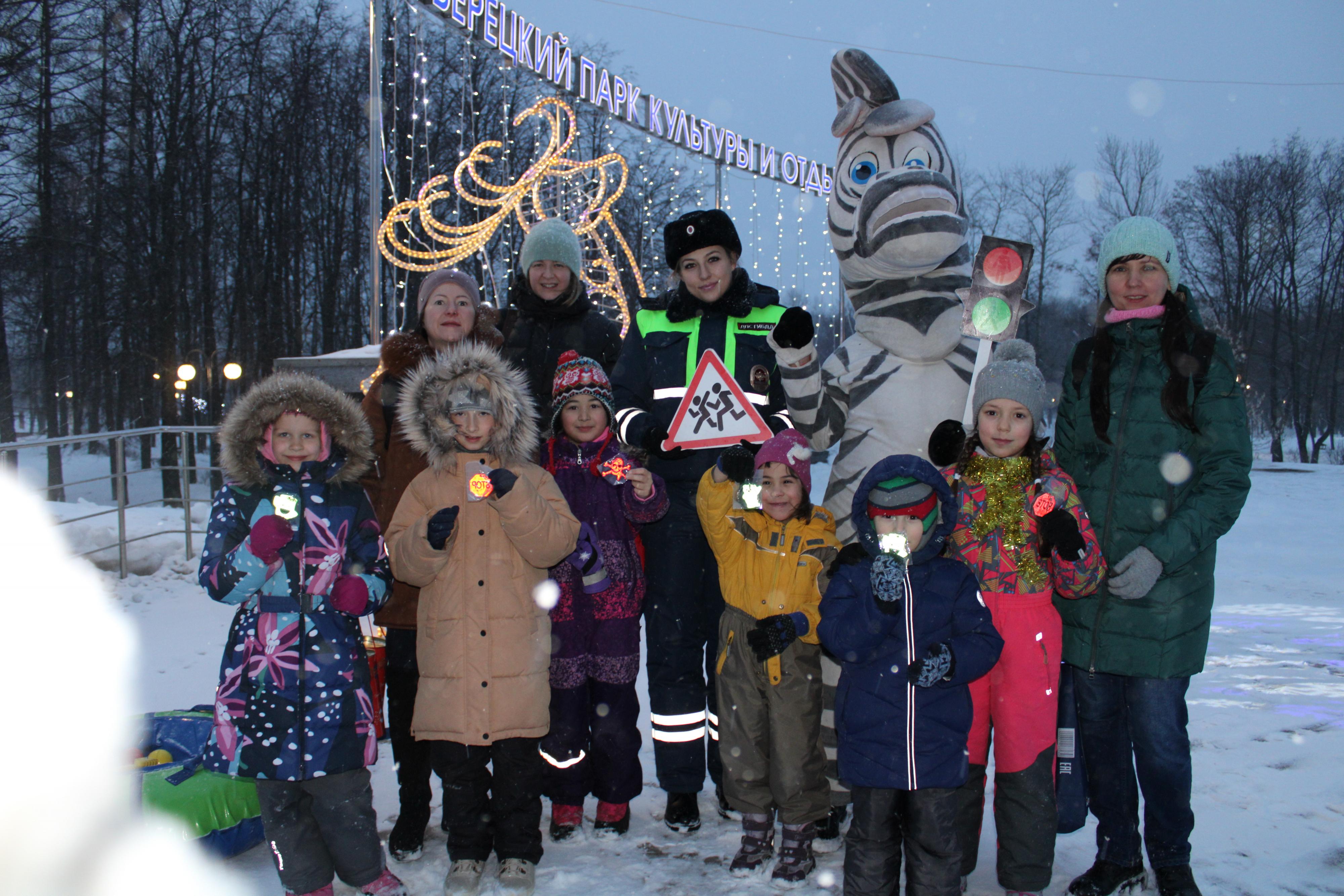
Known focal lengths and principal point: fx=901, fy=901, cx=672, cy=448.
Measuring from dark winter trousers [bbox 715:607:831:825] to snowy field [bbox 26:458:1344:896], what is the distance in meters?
0.24

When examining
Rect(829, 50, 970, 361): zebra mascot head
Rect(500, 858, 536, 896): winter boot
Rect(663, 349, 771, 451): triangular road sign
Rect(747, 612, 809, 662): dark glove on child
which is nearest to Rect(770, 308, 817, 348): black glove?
Rect(663, 349, 771, 451): triangular road sign

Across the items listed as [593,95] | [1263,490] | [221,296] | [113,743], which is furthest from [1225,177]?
[113,743]

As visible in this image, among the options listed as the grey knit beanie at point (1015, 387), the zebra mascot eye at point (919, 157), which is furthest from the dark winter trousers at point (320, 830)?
the zebra mascot eye at point (919, 157)

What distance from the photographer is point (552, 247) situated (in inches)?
152

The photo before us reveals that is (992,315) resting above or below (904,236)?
below

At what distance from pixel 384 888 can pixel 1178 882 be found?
2.45m

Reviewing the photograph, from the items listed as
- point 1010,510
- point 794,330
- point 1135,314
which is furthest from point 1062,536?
point 794,330

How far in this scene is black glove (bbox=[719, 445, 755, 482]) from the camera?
9.76ft

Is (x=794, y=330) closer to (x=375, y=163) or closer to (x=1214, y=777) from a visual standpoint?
(x=1214, y=777)

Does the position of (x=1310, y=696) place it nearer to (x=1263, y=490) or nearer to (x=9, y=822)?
(x=9, y=822)

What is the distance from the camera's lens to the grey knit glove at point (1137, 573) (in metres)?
2.68

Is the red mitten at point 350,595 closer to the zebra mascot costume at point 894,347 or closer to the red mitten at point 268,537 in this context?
the red mitten at point 268,537

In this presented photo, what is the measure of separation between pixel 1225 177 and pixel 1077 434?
33522mm

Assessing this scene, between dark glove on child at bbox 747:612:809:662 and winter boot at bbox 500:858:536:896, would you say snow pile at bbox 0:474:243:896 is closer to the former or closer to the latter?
winter boot at bbox 500:858:536:896
